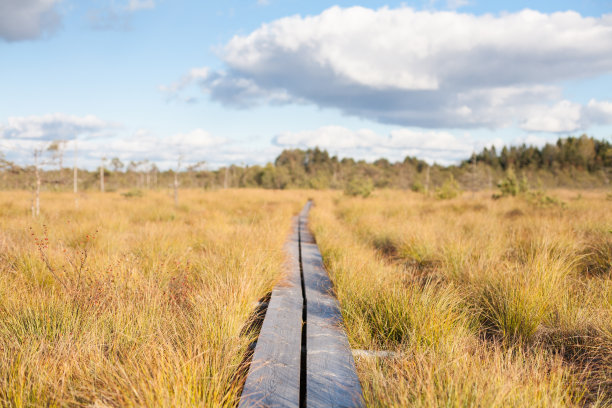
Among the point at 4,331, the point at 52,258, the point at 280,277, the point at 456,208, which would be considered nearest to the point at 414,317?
the point at 280,277

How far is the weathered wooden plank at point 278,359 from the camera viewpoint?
1.84m

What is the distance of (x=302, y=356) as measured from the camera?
2559 mm

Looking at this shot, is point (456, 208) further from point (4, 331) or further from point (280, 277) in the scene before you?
point (4, 331)

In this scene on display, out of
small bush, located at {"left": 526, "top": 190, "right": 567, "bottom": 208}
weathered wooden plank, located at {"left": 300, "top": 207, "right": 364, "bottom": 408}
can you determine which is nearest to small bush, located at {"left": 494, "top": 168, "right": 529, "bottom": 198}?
small bush, located at {"left": 526, "top": 190, "right": 567, "bottom": 208}

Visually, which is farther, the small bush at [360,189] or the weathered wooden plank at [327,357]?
the small bush at [360,189]

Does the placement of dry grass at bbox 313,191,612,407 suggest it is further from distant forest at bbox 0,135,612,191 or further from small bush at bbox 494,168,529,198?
distant forest at bbox 0,135,612,191

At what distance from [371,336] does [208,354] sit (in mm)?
1374

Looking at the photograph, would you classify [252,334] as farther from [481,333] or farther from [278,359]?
[481,333]

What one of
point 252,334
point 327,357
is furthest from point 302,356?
point 252,334

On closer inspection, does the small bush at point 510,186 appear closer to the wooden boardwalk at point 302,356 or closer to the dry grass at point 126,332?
the dry grass at point 126,332

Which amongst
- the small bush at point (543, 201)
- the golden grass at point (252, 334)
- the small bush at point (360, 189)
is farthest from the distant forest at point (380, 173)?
the golden grass at point (252, 334)

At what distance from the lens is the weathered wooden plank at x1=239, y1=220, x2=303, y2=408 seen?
1.84 metres

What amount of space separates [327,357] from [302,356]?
327mm

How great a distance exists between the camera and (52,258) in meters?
4.41
